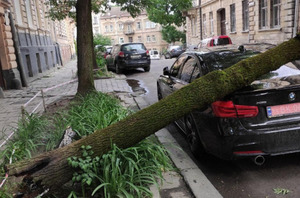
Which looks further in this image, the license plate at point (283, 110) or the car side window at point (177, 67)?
the car side window at point (177, 67)

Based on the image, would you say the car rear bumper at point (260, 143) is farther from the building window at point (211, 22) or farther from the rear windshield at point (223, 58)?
the building window at point (211, 22)

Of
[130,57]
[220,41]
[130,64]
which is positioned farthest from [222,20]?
[130,64]

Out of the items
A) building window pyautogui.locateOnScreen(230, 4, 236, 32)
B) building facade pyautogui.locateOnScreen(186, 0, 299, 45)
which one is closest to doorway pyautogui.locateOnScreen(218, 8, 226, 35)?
building facade pyautogui.locateOnScreen(186, 0, 299, 45)

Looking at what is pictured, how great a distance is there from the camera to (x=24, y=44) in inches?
620

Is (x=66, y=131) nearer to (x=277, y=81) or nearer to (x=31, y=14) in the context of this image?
(x=277, y=81)

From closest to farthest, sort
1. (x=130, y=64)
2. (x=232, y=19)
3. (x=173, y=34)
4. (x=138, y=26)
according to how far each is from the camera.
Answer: (x=130, y=64) < (x=232, y=19) < (x=173, y=34) < (x=138, y=26)

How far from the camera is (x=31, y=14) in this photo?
61.1 feet

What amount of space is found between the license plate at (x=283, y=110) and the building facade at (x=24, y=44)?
1140 centimetres

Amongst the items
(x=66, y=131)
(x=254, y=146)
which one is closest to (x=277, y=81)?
(x=254, y=146)

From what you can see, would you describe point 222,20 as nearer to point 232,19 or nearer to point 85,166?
point 232,19

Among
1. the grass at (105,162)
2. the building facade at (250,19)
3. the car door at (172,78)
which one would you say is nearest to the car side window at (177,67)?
the car door at (172,78)

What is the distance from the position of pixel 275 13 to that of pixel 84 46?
13990 millimetres

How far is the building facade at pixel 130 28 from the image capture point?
72319mm

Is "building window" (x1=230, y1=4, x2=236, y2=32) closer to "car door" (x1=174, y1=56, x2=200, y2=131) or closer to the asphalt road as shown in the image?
"car door" (x1=174, y1=56, x2=200, y2=131)
